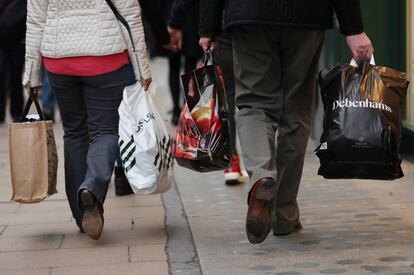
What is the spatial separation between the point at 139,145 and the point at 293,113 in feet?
2.88

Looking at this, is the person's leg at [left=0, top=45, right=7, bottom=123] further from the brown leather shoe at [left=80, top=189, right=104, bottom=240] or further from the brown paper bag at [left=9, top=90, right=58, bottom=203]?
the brown leather shoe at [left=80, top=189, right=104, bottom=240]

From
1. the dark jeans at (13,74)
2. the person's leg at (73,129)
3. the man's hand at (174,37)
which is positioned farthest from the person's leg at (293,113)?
the dark jeans at (13,74)

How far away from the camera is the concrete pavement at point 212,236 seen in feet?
16.6

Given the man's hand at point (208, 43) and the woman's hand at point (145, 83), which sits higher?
the man's hand at point (208, 43)

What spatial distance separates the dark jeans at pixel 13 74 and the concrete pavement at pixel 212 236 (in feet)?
13.6

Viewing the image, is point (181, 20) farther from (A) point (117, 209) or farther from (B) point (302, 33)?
(B) point (302, 33)

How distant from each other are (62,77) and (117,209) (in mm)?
1300

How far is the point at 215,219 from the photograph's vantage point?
623 centimetres

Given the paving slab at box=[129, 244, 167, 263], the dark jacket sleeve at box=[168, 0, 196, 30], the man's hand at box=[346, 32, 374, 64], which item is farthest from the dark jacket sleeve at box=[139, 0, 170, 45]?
the man's hand at box=[346, 32, 374, 64]

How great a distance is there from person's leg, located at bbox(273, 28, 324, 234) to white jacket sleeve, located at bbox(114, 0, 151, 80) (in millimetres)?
839

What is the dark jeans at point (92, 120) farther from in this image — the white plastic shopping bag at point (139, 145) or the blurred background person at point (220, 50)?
the blurred background person at point (220, 50)

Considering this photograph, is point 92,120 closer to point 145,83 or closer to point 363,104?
point 145,83

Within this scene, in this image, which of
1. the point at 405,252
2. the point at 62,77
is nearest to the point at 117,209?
the point at 62,77

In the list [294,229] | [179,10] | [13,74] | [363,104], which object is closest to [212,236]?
[294,229]
